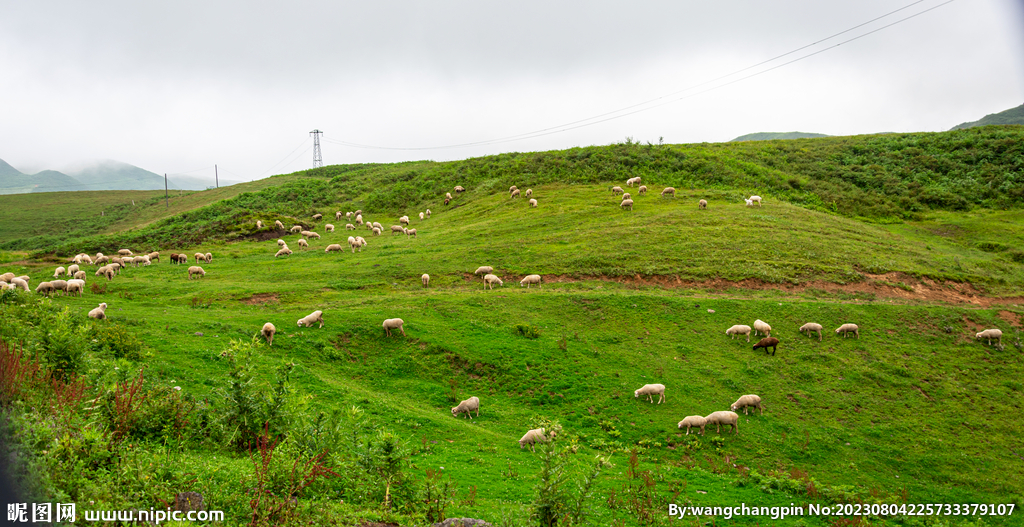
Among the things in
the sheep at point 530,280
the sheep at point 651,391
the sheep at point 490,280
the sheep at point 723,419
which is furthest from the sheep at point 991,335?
the sheep at point 490,280

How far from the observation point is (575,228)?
4138 centimetres

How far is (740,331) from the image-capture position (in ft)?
82.1

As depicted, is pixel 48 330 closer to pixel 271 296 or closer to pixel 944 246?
pixel 271 296

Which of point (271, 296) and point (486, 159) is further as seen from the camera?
point (486, 159)

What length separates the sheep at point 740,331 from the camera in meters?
24.8

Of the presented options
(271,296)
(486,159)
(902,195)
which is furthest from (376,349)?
(902,195)

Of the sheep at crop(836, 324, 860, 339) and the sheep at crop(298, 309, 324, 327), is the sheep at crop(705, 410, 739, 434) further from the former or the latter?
the sheep at crop(298, 309, 324, 327)

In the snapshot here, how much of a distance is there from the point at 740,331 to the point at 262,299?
26994mm

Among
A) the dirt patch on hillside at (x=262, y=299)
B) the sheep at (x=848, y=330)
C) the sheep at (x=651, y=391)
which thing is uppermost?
the dirt patch on hillside at (x=262, y=299)

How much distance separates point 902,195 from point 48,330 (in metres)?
69.4

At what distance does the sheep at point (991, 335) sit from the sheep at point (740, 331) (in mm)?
12054

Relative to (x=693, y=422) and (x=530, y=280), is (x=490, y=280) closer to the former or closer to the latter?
(x=530, y=280)

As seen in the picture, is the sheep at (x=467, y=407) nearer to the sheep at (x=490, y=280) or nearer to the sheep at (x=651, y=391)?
the sheep at (x=651, y=391)

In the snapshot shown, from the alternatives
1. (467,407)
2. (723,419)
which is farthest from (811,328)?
(467,407)
